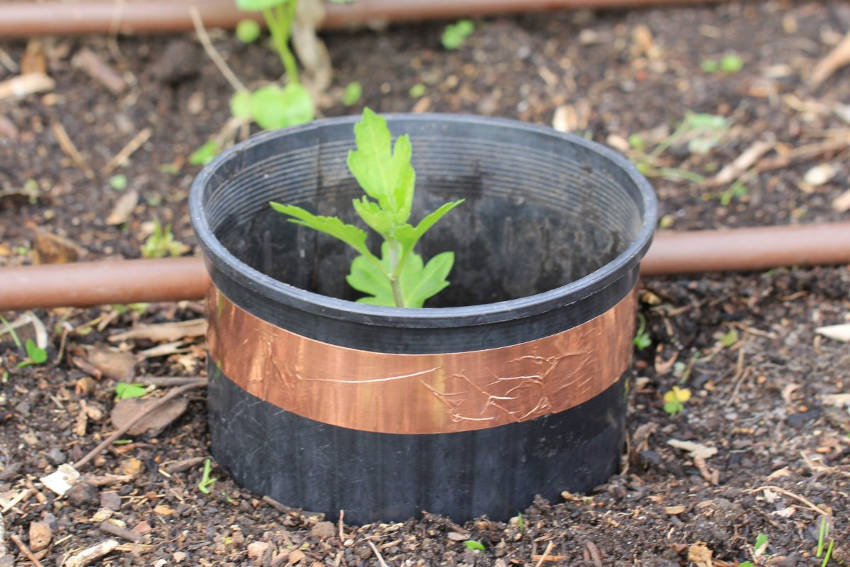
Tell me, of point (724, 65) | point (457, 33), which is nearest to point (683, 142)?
point (724, 65)

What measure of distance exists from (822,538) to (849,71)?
81.8 inches

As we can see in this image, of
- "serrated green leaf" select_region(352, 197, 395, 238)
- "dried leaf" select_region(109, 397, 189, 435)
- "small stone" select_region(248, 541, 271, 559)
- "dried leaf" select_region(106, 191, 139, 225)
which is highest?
"serrated green leaf" select_region(352, 197, 395, 238)

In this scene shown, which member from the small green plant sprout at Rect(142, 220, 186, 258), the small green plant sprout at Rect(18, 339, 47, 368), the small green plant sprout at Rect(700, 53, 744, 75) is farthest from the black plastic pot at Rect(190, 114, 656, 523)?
the small green plant sprout at Rect(700, 53, 744, 75)

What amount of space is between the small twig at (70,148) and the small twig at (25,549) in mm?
1435

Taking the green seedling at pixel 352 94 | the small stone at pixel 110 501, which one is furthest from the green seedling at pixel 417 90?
the small stone at pixel 110 501

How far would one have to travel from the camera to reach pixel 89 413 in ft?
6.81

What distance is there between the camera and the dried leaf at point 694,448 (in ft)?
6.83

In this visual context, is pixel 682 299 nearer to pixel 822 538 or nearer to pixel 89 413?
pixel 822 538

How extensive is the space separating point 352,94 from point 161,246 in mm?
861

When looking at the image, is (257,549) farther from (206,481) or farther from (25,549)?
(25,549)

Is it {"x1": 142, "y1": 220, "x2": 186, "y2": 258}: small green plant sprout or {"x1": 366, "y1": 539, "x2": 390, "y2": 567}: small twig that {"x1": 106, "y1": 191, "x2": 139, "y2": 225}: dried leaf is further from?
{"x1": 366, "y1": 539, "x2": 390, "y2": 567}: small twig

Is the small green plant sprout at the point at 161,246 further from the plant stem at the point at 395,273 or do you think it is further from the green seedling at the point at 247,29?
the plant stem at the point at 395,273

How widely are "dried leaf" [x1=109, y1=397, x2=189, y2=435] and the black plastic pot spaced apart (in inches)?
5.3

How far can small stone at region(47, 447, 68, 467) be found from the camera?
76.6 inches
